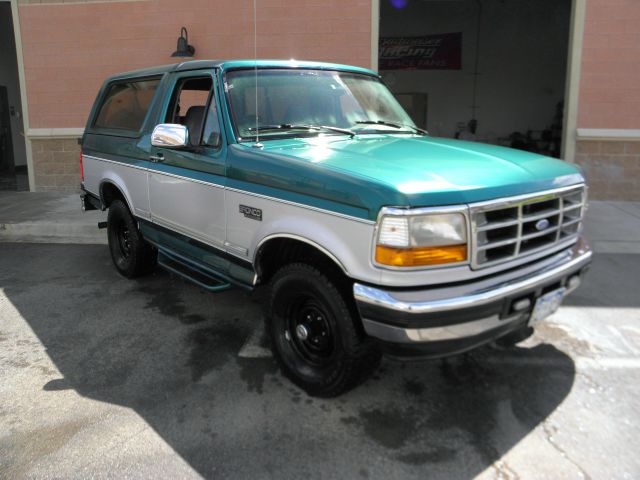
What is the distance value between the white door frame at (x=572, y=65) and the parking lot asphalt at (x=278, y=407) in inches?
203

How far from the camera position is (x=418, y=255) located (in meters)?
2.61

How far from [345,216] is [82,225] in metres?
6.05

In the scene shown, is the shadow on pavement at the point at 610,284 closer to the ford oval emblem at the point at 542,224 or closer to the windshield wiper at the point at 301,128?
the ford oval emblem at the point at 542,224

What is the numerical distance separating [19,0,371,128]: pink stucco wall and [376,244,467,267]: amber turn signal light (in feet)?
24.0

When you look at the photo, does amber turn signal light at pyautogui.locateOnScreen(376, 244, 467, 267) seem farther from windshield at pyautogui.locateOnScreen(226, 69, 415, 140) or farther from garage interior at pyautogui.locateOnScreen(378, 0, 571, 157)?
garage interior at pyautogui.locateOnScreen(378, 0, 571, 157)

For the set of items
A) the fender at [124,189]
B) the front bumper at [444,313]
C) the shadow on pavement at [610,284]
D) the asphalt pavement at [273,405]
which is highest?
the fender at [124,189]

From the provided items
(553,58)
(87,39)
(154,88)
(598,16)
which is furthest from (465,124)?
(154,88)

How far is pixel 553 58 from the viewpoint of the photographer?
15.2 metres

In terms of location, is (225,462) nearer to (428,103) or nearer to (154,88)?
(154,88)

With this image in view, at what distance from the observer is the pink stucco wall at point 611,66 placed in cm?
867

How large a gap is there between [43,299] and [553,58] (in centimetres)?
1492

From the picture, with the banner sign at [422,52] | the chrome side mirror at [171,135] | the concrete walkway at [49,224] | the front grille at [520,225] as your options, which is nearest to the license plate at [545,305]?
the front grille at [520,225]

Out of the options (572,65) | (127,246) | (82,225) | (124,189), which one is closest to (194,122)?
(124,189)

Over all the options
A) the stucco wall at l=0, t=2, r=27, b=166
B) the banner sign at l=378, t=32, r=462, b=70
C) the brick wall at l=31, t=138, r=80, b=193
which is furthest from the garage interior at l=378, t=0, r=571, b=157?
the stucco wall at l=0, t=2, r=27, b=166
